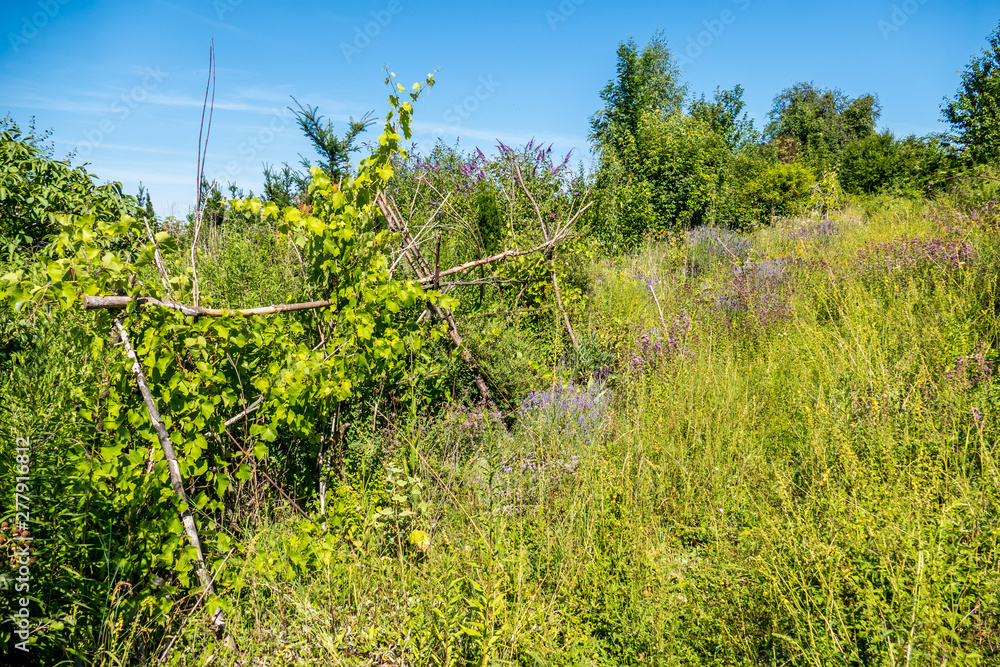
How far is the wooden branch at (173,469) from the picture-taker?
2.21 m

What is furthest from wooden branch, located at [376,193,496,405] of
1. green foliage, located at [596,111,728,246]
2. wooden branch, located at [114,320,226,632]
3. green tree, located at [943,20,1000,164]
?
green tree, located at [943,20,1000,164]

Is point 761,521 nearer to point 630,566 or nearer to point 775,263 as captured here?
point 630,566

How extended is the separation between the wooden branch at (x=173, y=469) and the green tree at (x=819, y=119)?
36.9 meters

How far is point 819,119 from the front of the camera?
124 feet

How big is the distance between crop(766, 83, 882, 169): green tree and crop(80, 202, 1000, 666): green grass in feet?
112

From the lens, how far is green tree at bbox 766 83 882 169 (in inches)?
1443

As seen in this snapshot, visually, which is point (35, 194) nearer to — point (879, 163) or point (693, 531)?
point (693, 531)

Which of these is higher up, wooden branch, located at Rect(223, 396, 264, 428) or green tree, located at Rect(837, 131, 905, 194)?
green tree, located at Rect(837, 131, 905, 194)

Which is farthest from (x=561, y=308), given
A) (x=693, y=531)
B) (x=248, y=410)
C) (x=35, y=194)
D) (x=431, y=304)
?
(x=35, y=194)

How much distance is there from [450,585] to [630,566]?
78cm

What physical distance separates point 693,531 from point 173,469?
235cm

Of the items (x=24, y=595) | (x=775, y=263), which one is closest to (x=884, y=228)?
(x=775, y=263)

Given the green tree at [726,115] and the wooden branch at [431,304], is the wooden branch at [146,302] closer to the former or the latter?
the wooden branch at [431,304]

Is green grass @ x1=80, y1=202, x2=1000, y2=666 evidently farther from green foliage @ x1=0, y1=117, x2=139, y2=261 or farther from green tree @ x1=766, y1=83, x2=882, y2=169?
green tree @ x1=766, y1=83, x2=882, y2=169
